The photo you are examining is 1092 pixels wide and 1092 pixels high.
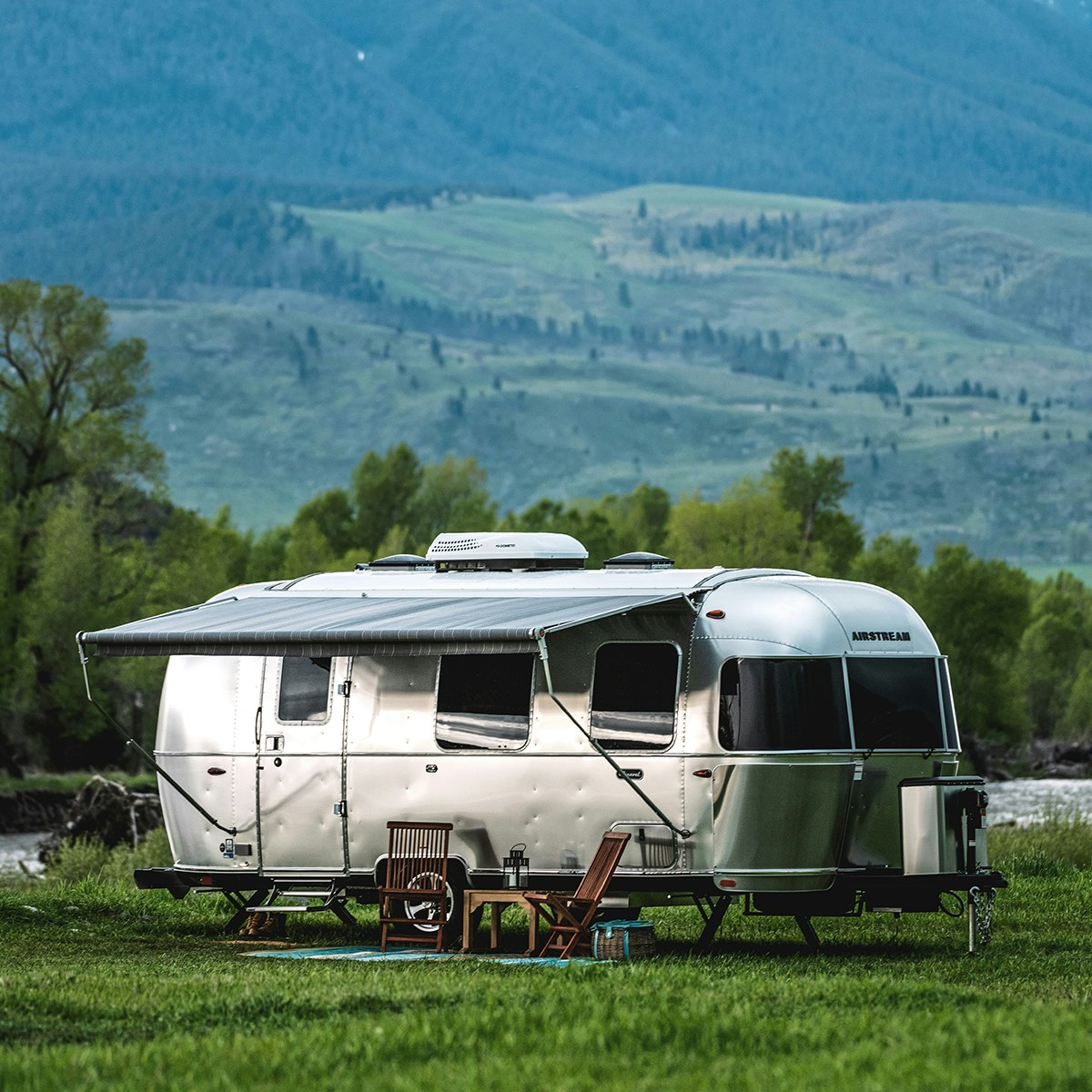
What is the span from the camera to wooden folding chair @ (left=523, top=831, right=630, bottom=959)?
49.7 ft

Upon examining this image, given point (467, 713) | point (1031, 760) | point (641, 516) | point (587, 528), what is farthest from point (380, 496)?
point (467, 713)

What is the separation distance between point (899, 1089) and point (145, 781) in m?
49.7

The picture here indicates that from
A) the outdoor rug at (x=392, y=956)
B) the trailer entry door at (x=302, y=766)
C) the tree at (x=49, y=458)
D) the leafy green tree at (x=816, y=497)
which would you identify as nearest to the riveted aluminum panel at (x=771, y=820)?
the outdoor rug at (x=392, y=956)

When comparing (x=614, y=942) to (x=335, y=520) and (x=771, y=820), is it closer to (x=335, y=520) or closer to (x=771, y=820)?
(x=771, y=820)

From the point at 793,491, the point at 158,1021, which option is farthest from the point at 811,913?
the point at 793,491

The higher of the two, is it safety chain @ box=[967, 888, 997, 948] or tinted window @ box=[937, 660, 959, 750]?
tinted window @ box=[937, 660, 959, 750]

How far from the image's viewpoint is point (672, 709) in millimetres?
15578

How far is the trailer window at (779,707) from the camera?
604 inches

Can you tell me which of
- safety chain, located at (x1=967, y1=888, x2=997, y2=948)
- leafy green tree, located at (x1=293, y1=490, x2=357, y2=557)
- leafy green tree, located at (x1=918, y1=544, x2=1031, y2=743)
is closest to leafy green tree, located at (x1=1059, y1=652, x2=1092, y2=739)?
leafy green tree, located at (x1=918, y1=544, x2=1031, y2=743)

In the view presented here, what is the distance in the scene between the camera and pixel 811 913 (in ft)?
51.9

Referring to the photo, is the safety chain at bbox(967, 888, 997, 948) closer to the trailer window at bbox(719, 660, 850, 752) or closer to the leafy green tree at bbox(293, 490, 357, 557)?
the trailer window at bbox(719, 660, 850, 752)

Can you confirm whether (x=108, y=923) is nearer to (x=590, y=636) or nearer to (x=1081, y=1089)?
(x=590, y=636)

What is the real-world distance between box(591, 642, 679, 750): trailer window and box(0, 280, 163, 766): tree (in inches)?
1675

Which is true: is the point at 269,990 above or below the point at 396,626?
below
